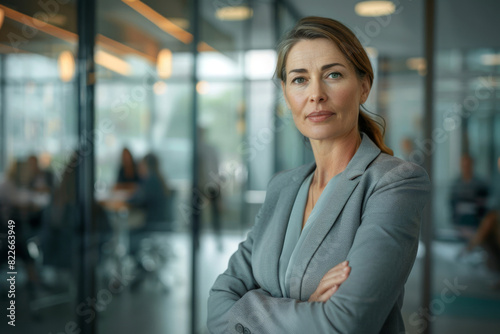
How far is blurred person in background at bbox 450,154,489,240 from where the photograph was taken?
4.17 m

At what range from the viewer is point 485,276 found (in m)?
4.16

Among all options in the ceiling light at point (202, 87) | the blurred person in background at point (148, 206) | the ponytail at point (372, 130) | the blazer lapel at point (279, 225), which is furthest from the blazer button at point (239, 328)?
the ceiling light at point (202, 87)

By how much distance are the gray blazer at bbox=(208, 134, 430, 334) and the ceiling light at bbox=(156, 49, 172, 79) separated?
2.77m

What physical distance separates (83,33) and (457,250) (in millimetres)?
3509

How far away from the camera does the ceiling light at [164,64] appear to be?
414cm

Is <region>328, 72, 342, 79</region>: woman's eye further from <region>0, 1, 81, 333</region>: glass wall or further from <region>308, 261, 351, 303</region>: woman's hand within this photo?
<region>0, 1, 81, 333</region>: glass wall

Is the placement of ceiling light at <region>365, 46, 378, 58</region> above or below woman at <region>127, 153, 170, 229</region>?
above

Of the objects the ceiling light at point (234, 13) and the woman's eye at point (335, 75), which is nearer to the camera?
the woman's eye at point (335, 75)

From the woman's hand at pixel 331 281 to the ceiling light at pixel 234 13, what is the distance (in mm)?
3670

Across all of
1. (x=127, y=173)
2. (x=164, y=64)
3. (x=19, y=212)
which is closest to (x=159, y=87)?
(x=164, y=64)

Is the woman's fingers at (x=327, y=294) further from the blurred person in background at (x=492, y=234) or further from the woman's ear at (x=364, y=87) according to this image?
the blurred person in background at (x=492, y=234)

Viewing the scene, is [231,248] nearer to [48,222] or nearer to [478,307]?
[48,222]

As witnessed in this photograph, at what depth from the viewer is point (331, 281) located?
4.35 ft

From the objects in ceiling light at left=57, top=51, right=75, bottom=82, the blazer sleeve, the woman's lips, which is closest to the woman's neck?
the woman's lips
